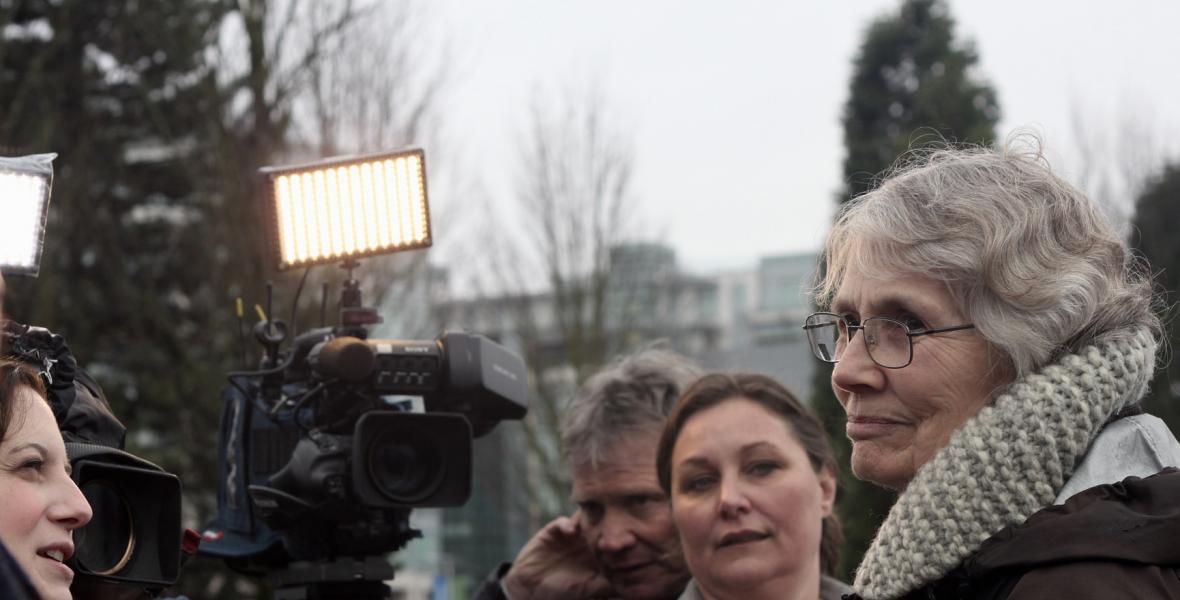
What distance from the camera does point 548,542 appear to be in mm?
3746

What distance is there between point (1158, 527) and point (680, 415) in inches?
68.4

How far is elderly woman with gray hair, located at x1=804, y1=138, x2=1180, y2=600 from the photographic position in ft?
5.72

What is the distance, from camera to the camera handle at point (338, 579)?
3137mm

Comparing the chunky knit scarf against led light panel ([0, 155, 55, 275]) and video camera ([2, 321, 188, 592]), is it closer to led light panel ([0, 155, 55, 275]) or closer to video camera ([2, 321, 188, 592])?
video camera ([2, 321, 188, 592])

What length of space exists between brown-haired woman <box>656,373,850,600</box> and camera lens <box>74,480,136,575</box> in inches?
46.1

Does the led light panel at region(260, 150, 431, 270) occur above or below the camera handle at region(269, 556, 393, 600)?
above

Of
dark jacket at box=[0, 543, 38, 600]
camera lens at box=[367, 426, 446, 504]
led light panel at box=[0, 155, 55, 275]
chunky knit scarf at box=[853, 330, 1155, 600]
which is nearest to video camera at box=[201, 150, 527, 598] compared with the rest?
camera lens at box=[367, 426, 446, 504]

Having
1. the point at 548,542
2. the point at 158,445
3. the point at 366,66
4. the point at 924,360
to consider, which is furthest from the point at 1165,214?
the point at 924,360

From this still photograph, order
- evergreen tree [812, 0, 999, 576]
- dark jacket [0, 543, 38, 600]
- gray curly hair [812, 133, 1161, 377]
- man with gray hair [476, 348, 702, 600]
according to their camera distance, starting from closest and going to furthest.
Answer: dark jacket [0, 543, 38, 600]
gray curly hair [812, 133, 1161, 377]
man with gray hair [476, 348, 702, 600]
evergreen tree [812, 0, 999, 576]

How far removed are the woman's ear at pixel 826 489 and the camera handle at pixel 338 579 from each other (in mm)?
985

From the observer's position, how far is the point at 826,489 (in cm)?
340

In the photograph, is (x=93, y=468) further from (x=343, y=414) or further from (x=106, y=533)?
(x=343, y=414)

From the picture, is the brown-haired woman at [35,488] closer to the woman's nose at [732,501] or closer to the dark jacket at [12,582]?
the dark jacket at [12,582]

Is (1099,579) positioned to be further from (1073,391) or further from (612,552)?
(612,552)
